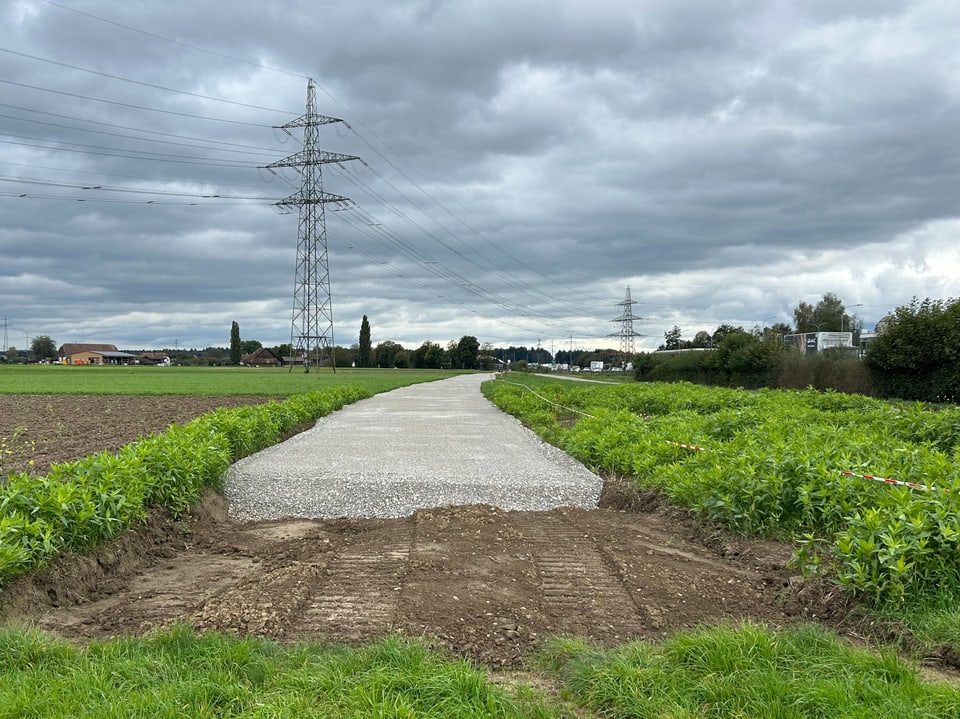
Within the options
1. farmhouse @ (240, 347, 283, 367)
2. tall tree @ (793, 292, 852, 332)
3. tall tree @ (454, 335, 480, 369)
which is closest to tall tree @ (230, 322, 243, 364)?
farmhouse @ (240, 347, 283, 367)

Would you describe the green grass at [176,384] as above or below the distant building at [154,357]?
below

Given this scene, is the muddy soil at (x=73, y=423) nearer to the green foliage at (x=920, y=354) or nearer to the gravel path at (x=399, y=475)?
the gravel path at (x=399, y=475)

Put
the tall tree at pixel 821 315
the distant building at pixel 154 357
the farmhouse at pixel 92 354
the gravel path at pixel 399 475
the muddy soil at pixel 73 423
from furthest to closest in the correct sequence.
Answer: the distant building at pixel 154 357
the farmhouse at pixel 92 354
the tall tree at pixel 821 315
the muddy soil at pixel 73 423
the gravel path at pixel 399 475

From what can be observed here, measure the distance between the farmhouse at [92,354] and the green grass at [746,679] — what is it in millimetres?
167594

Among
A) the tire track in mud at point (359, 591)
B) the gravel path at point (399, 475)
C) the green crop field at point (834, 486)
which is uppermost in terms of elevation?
the green crop field at point (834, 486)

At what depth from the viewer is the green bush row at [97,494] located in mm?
4699

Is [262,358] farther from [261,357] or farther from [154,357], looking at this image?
[154,357]

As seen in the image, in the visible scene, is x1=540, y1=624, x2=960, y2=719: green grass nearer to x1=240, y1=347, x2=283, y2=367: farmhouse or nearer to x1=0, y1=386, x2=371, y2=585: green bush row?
x1=0, y1=386, x2=371, y2=585: green bush row

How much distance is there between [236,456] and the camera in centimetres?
1141

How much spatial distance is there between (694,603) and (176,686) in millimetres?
3210

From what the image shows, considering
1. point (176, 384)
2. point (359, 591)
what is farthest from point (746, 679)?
point (176, 384)

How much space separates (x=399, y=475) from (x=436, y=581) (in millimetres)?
4781

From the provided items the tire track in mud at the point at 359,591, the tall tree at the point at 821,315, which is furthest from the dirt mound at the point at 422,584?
the tall tree at the point at 821,315

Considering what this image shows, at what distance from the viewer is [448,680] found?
3.19 m
